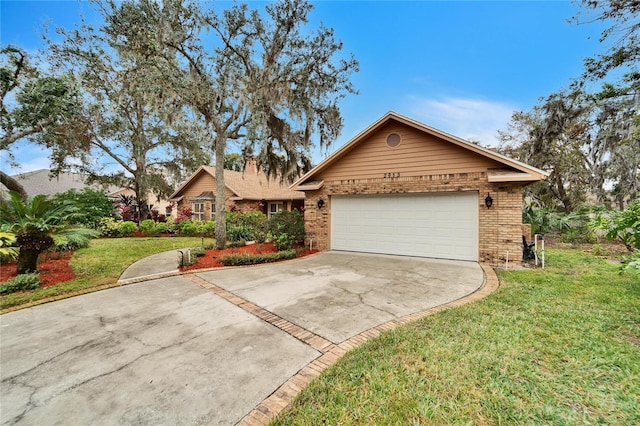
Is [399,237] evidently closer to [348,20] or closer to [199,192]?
[348,20]

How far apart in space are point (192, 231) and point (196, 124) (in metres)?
8.09

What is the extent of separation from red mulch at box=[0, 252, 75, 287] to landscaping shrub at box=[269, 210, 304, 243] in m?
5.69

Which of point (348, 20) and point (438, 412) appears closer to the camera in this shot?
point (438, 412)

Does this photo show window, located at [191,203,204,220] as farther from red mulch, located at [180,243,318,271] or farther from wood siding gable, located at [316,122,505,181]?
wood siding gable, located at [316,122,505,181]

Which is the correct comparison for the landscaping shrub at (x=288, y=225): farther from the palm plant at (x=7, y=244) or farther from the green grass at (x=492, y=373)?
the green grass at (x=492, y=373)

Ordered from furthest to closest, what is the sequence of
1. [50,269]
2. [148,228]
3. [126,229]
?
[148,228]
[126,229]
[50,269]

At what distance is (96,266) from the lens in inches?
293

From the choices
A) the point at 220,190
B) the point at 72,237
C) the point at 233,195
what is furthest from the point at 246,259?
the point at 233,195

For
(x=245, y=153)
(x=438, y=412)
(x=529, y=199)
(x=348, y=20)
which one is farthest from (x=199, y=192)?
(x=529, y=199)

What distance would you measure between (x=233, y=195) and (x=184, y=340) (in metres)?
15.0

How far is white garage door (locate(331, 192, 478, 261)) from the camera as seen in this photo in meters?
8.08

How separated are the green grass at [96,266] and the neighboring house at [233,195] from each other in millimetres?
6213

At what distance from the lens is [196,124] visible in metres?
9.54

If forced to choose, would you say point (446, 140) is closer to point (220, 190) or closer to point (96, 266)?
point (220, 190)
